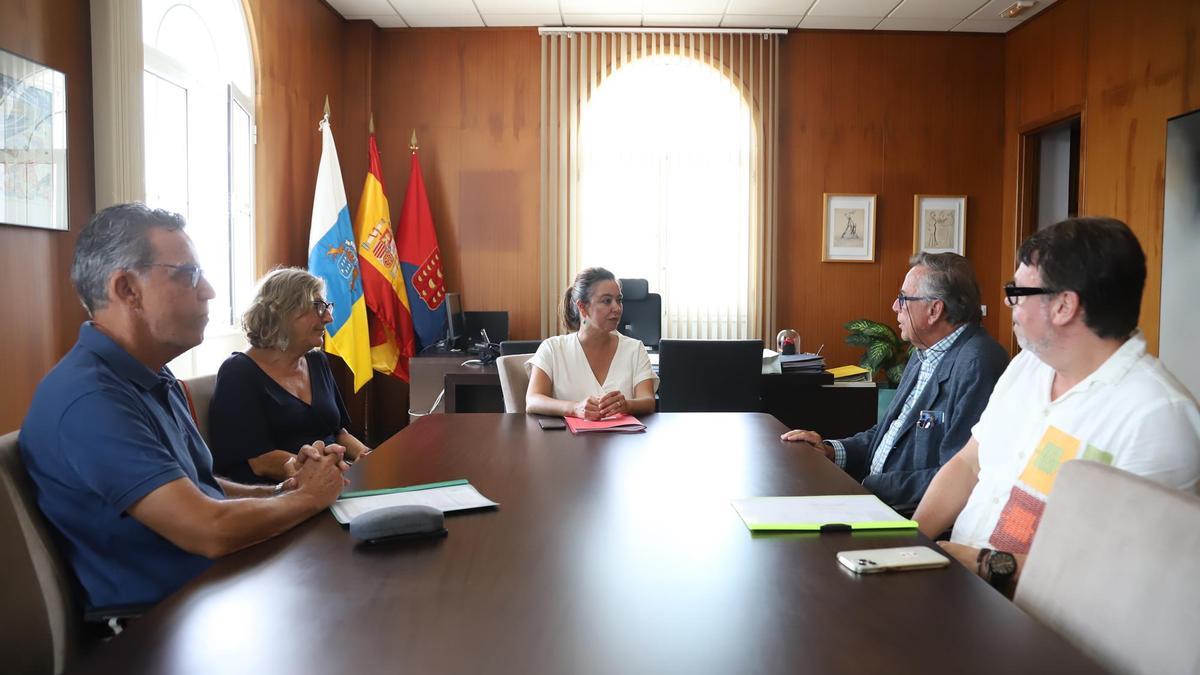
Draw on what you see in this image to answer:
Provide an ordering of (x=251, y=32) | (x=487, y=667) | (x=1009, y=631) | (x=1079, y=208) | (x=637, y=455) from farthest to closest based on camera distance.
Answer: (x=1079, y=208)
(x=251, y=32)
(x=637, y=455)
(x=1009, y=631)
(x=487, y=667)

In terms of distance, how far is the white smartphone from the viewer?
4.13 ft

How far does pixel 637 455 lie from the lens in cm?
217

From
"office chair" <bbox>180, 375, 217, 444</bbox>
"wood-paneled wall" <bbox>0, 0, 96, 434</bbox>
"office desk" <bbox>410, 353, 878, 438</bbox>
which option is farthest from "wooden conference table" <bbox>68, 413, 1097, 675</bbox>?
"office desk" <bbox>410, 353, 878, 438</bbox>

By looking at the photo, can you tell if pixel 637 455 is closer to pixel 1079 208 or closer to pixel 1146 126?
pixel 1146 126

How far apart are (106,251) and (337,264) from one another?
382cm

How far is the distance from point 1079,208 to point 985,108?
47.7 inches

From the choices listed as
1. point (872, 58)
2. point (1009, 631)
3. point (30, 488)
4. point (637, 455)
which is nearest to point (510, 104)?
point (872, 58)

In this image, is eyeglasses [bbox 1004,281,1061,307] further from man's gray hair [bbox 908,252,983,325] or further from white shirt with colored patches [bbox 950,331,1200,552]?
man's gray hair [bbox 908,252,983,325]

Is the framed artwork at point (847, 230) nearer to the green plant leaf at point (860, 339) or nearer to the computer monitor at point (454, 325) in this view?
the green plant leaf at point (860, 339)

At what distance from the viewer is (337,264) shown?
5297 mm

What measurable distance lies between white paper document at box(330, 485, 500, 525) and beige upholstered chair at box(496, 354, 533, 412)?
1.53 meters

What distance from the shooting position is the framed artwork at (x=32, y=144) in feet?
8.88

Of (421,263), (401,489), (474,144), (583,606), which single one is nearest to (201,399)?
(401,489)

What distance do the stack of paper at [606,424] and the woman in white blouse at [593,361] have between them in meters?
0.26
